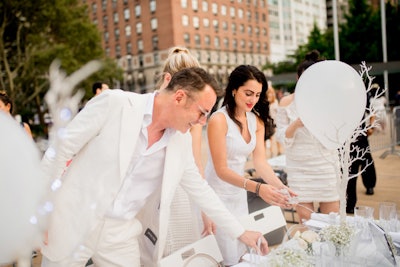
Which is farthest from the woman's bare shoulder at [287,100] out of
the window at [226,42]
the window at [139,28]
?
the window at [226,42]

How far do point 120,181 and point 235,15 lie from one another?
56.2 meters

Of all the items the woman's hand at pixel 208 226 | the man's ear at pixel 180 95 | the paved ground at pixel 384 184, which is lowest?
the paved ground at pixel 384 184

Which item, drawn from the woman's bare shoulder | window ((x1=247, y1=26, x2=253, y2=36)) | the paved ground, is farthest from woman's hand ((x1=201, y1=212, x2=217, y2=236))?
window ((x1=247, y1=26, x2=253, y2=36))

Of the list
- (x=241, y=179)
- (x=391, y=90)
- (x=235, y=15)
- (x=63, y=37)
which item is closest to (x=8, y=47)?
(x=63, y=37)

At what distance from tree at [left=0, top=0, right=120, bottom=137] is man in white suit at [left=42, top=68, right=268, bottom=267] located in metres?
16.5

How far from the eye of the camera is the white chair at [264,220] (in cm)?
225

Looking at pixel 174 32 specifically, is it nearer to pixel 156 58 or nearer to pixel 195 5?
pixel 156 58

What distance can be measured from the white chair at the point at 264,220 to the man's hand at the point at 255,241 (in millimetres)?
419

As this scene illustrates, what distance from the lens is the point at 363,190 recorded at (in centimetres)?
587

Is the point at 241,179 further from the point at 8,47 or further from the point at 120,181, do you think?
the point at 8,47

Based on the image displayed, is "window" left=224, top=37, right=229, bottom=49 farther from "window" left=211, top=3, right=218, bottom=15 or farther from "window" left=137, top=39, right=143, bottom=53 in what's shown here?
"window" left=137, top=39, right=143, bottom=53

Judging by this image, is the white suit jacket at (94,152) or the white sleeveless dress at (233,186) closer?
the white suit jacket at (94,152)

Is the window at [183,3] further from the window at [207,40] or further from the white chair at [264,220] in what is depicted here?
the white chair at [264,220]

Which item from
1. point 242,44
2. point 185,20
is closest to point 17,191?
point 185,20
